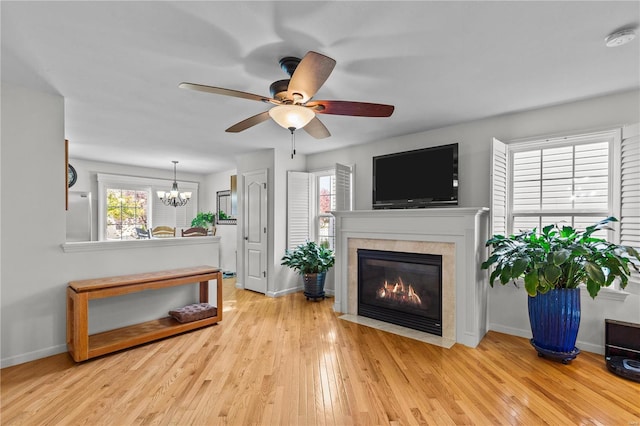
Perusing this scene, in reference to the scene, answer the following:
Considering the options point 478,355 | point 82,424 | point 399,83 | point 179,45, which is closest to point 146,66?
point 179,45

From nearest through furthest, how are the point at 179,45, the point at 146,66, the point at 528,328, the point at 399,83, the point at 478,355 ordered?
the point at 179,45
the point at 146,66
the point at 399,83
the point at 478,355
the point at 528,328

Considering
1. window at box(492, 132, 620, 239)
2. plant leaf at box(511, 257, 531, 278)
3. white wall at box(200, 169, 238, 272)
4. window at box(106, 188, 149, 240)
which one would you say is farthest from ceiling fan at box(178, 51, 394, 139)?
window at box(106, 188, 149, 240)

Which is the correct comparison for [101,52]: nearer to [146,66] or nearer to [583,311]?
[146,66]

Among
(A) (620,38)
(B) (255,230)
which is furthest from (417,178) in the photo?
(B) (255,230)

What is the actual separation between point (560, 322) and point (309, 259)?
294 cm

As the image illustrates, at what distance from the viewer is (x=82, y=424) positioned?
71.4 inches

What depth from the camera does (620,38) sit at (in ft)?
6.03

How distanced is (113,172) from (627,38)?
736 cm

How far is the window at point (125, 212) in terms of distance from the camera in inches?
243

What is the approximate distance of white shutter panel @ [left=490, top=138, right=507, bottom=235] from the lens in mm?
3113

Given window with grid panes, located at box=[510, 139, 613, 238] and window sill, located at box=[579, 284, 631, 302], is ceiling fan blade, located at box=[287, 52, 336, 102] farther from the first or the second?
window sill, located at box=[579, 284, 631, 302]

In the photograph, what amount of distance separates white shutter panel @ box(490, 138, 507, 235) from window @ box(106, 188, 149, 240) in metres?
6.60

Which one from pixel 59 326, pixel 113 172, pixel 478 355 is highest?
pixel 113 172

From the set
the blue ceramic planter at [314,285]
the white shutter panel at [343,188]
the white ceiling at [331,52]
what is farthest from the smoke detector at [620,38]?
the blue ceramic planter at [314,285]
